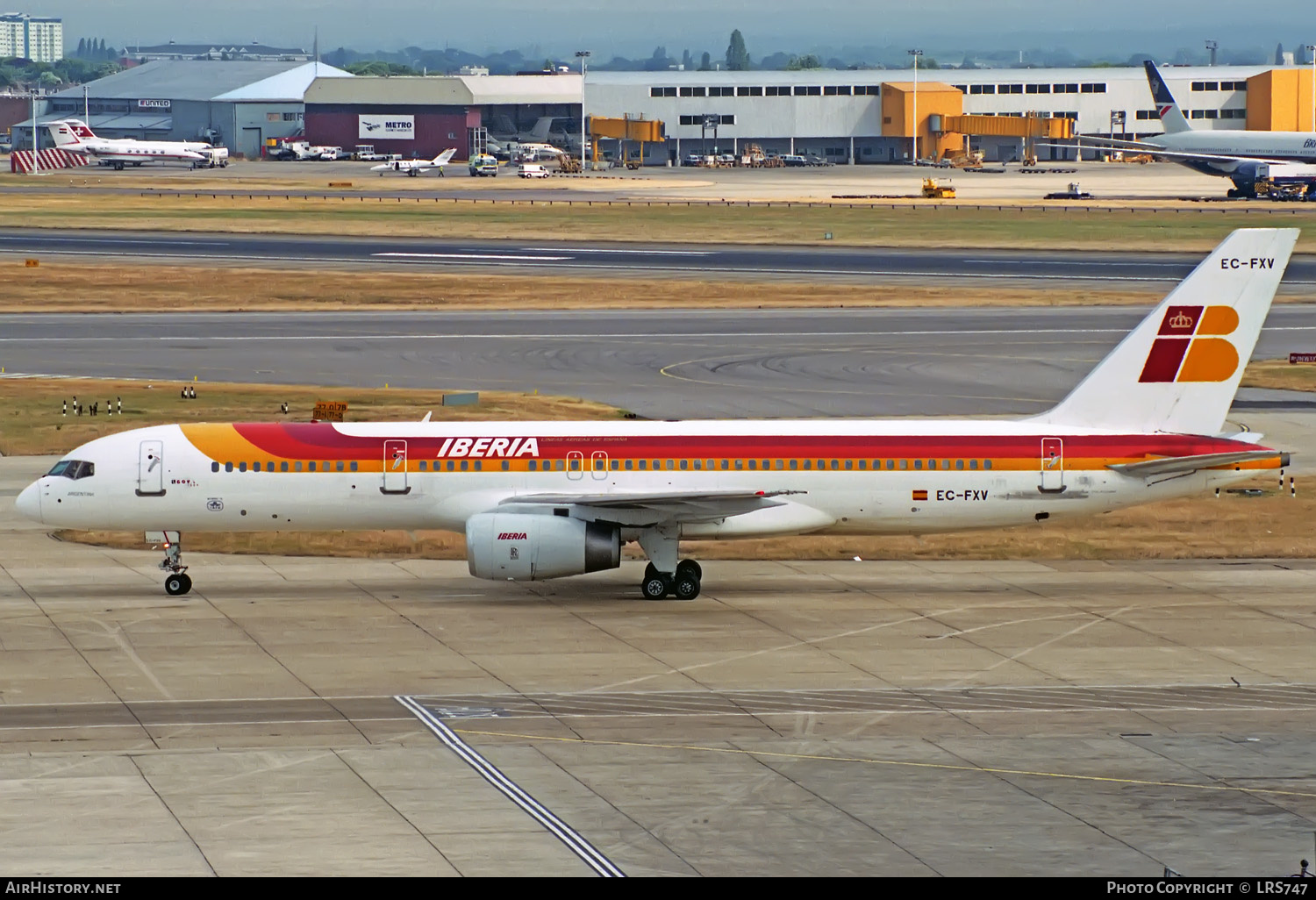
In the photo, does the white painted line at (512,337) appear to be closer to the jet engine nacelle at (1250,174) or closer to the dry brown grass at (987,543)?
the dry brown grass at (987,543)

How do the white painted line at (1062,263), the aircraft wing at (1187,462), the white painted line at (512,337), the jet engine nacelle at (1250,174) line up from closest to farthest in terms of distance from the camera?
the aircraft wing at (1187,462), the white painted line at (512,337), the white painted line at (1062,263), the jet engine nacelle at (1250,174)

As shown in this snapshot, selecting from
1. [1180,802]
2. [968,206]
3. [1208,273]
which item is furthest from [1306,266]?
[1180,802]

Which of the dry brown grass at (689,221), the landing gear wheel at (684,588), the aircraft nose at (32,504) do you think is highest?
the dry brown grass at (689,221)

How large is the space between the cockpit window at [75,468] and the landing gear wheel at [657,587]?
12.8 metres

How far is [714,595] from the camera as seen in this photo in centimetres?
4044

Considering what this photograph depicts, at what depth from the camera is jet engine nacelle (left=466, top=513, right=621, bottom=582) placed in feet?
124

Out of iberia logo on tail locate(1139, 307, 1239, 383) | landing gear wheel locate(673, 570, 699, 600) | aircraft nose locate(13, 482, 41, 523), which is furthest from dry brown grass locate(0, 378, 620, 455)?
iberia logo on tail locate(1139, 307, 1239, 383)

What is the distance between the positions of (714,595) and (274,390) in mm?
33993

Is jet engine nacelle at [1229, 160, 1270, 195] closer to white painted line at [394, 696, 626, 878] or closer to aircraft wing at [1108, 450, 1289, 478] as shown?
aircraft wing at [1108, 450, 1289, 478]

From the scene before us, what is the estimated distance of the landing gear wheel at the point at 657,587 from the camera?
39.7 metres

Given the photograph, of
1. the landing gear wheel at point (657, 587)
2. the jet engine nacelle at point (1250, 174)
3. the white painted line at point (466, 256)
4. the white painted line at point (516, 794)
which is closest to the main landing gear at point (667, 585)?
the landing gear wheel at point (657, 587)

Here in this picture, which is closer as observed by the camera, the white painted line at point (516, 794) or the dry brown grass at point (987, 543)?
the white painted line at point (516, 794)

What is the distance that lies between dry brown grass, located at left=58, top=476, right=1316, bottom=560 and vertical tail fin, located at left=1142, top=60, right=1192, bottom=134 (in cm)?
14585

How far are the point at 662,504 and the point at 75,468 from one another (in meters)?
13.4
